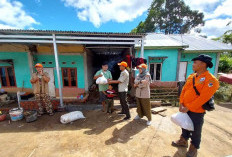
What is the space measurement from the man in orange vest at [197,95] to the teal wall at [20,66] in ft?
26.8

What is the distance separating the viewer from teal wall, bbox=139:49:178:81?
6.93 meters

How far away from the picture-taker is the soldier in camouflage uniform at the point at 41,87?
3.60m

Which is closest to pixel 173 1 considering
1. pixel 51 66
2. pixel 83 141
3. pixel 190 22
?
pixel 190 22

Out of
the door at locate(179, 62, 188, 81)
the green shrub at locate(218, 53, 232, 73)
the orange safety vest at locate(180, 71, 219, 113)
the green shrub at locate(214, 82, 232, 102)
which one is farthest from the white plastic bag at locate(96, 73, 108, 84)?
the green shrub at locate(218, 53, 232, 73)

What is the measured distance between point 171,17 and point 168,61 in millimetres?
16797

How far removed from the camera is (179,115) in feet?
6.72

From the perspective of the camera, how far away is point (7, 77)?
6375 mm

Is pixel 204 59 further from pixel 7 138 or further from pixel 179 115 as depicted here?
pixel 7 138

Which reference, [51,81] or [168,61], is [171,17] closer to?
[168,61]

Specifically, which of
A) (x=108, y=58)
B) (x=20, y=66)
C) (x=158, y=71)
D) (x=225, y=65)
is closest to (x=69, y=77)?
(x=20, y=66)

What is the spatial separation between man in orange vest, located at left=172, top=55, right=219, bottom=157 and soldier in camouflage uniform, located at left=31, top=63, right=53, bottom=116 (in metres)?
4.37

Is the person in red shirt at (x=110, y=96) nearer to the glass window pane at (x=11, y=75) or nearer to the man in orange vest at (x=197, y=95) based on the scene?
Answer: the man in orange vest at (x=197, y=95)

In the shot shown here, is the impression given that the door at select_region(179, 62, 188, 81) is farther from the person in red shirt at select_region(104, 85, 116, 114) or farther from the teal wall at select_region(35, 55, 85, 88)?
the teal wall at select_region(35, 55, 85, 88)

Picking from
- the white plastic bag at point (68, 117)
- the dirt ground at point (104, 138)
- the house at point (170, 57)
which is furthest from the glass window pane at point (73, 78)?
the house at point (170, 57)
